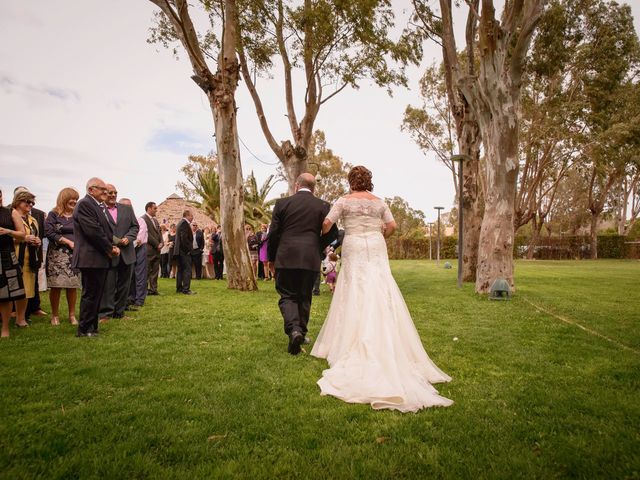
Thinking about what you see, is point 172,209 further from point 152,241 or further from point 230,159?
point 152,241

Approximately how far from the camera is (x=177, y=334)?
20.9ft

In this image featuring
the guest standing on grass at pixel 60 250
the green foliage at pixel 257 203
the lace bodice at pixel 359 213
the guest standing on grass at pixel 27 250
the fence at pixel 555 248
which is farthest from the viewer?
the fence at pixel 555 248

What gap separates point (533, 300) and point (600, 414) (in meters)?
7.62

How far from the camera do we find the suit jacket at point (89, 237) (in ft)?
19.2

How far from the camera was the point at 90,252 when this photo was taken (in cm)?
591

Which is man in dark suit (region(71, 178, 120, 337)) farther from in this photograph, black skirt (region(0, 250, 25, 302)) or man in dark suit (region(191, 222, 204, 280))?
man in dark suit (region(191, 222, 204, 280))

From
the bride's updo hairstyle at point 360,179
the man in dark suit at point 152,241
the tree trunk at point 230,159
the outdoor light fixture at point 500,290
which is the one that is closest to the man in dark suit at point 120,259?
the man in dark suit at point 152,241

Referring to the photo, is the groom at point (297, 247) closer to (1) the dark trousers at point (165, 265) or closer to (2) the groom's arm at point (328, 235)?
(2) the groom's arm at point (328, 235)

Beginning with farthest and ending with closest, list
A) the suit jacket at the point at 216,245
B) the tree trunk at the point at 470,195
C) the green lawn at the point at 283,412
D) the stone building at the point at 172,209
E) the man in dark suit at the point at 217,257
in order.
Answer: the stone building at the point at 172,209 → the man in dark suit at the point at 217,257 → the suit jacket at the point at 216,245 → the tree trunk at the point at 470,195 → the green lawn at the point at 283,412

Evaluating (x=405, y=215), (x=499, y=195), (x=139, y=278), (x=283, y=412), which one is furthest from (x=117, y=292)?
(x=405, y=215)

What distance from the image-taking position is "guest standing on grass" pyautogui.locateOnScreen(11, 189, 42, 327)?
645 centimetres

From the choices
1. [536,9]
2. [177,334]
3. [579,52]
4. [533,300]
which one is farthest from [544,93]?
[177,334]

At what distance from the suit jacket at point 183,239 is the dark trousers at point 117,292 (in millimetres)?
3860

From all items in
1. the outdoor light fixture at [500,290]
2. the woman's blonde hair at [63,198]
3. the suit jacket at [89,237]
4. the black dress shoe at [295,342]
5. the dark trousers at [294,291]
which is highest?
the woman's blonde hair at [63,198]
